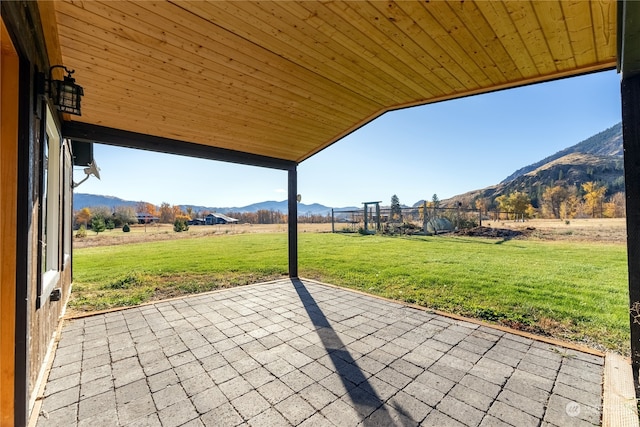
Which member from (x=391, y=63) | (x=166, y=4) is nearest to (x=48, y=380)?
(x=166, y=4)

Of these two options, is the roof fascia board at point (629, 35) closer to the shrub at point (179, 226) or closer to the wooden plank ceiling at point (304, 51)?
the wooden plank ceiling at point (304, 51)

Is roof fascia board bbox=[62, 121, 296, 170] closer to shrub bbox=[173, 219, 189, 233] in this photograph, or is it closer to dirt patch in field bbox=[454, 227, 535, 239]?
dirt patch in field bbox=[454, 227, 535, 239]

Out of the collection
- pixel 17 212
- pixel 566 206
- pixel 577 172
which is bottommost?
pixel 17 212

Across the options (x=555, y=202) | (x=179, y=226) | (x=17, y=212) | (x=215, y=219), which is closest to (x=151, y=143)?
(x=17, y=212)

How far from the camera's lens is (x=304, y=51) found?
7.00 feet

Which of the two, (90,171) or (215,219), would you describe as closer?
(90,171)

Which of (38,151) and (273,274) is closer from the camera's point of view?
(38,151)

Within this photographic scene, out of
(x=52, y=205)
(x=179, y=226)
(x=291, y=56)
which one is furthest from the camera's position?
(x=179, y=226)

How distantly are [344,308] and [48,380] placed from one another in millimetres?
2844

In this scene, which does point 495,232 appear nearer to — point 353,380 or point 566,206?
point 566,206

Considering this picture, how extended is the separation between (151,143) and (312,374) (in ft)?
Answer: 11.3

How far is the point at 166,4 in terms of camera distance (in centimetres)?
162

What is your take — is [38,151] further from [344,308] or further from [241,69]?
[344,308]

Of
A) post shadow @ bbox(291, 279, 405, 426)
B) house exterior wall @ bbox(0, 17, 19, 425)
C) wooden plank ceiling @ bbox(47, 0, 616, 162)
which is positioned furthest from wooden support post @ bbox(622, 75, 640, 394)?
house exterior wall @ bbox(0, 17, 19, 425)
